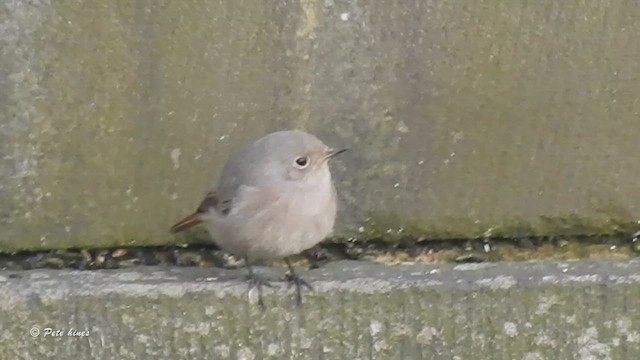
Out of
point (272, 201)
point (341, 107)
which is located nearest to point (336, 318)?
point (272, 201)

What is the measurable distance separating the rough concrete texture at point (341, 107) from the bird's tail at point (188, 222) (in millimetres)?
52

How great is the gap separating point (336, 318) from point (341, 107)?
54 centimetres

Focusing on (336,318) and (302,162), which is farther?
(302,162)

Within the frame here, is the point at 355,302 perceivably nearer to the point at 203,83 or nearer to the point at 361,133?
the point at 361,133

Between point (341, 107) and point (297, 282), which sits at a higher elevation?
point (341, 107)

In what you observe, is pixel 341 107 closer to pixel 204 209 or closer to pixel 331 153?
pixel 331 153

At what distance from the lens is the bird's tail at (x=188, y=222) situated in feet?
9.51

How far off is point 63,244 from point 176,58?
55cm

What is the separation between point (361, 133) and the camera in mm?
2961

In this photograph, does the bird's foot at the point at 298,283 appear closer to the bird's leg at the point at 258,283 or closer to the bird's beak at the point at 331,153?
the bird's leg at the point at 258,283

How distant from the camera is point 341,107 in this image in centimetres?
295

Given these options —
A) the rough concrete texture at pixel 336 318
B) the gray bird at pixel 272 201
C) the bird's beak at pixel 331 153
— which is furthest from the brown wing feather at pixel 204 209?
the bird's beak at pixel 331 153

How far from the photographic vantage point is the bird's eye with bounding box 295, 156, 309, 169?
289 cm

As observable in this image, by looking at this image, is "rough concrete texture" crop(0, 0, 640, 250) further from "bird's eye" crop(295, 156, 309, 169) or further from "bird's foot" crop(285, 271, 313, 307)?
"bird's foot" crop(285, 271, 313, 307)
